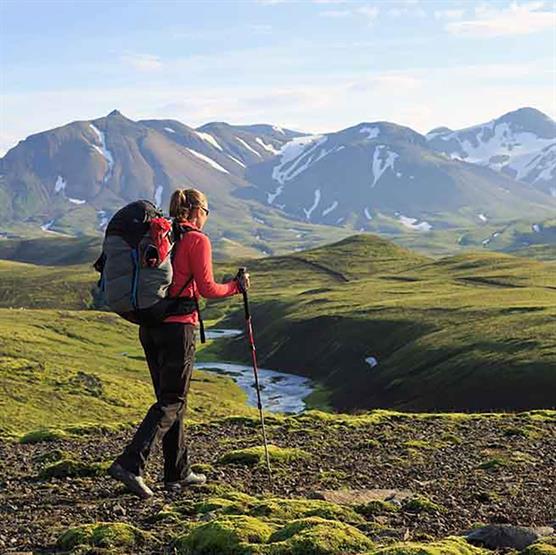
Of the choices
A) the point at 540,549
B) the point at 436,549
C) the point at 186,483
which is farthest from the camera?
the point at 186,483

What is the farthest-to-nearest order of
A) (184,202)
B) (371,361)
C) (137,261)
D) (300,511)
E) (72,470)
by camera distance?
(371,361) → (72,470) → (184,202) → (137,261) → (300,511)

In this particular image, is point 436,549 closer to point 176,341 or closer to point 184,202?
point 176,341

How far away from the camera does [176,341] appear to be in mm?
16953

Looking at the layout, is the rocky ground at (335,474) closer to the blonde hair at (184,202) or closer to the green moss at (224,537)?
the green moss at (224,537)

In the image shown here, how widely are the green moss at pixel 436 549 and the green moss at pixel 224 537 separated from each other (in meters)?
2.28

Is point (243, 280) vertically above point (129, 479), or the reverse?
point (243, 280)

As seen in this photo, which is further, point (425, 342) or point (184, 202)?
point (425, 342)

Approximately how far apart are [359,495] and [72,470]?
7.52 m

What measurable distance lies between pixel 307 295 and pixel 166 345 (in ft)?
581

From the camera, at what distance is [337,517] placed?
52.1 feet

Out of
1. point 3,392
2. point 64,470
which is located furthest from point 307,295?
point 64,470

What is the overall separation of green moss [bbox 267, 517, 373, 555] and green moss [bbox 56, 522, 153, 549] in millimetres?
2426

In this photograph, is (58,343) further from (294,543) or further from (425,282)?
(294,543)

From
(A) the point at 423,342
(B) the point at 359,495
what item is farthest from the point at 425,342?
(B) the point at 359,495
